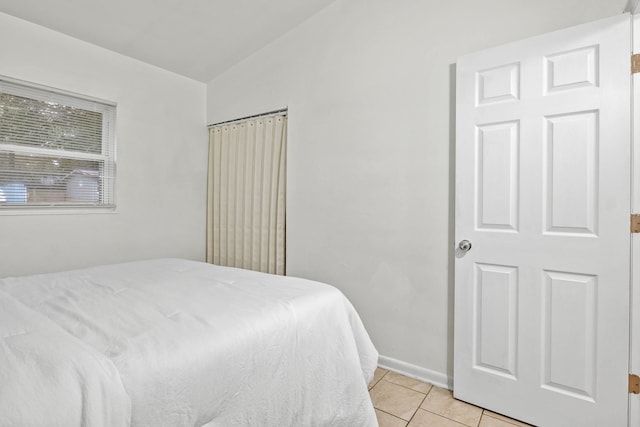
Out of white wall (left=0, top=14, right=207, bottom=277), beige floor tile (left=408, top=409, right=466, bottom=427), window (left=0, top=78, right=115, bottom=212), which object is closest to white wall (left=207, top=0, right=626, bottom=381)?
beige floor tile (left=408, top=409, right=466, bottom=427)

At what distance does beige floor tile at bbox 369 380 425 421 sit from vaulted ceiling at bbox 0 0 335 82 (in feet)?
9.37

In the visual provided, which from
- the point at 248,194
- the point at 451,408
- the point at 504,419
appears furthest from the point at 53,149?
the point at 504,419

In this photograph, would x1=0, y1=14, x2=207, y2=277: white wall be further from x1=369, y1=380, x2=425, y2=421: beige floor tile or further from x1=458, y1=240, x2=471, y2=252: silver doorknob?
x1=458, y1=240, x2=471, y2=252: silver doorknob

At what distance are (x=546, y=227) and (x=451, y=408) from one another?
3.76ft

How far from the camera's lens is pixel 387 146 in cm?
239

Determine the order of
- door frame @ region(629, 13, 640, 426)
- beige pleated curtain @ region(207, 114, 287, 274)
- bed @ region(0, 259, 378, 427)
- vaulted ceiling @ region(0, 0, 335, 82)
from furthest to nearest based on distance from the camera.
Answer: beige pleated curtain @ region(207, 114, 287, 274) < vaulted ceiling @ region(0, 0, 335, 82) < door frame @ region(629, 13, 640, 426) < bed @ region(0, 259, 378, 427)

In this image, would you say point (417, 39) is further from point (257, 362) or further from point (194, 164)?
point (194, 164)

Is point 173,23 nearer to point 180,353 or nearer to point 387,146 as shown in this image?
point 387,146

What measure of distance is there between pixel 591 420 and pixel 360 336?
1186mm

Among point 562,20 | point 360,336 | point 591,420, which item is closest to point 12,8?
point 360,336

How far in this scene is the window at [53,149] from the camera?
2441mm

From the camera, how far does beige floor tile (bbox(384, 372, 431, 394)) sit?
2151 millimetres

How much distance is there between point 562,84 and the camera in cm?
170

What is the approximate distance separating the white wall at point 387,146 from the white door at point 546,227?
0.63 feet
